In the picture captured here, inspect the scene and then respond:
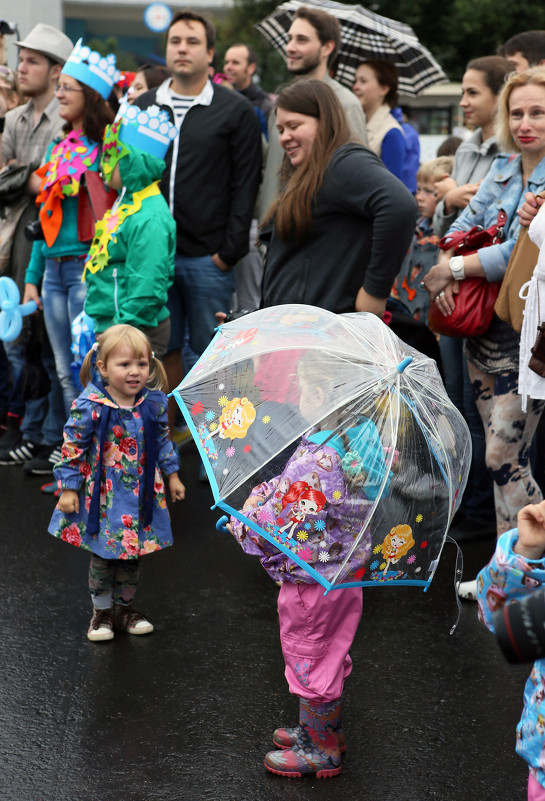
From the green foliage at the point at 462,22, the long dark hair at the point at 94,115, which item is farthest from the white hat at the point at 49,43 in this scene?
the green foliage at the point at 462,22

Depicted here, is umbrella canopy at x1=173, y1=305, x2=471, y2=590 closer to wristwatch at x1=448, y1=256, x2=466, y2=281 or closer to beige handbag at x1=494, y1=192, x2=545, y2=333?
beige handbag at x1=494, y1=192, x2=545, y2=333

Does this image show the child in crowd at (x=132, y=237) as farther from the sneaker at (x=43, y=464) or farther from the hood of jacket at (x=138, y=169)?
the sneaker at (x=43, y=464)

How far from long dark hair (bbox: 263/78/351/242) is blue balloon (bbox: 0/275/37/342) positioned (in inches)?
96.1

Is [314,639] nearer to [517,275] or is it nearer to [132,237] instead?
[517,275]

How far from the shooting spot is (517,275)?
14.4 feet

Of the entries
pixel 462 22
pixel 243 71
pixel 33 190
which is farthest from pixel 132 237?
pixel 462 22

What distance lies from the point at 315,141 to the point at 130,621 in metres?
2.26

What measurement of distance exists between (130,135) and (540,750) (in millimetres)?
4109

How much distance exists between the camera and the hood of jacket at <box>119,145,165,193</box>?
540cm

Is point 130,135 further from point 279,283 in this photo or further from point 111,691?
point 111,691

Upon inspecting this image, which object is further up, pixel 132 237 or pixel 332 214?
pixel 332 214

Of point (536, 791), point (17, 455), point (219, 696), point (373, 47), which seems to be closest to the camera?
point (536, 791)

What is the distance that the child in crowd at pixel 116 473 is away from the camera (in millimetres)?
4195

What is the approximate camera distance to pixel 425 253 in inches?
255
